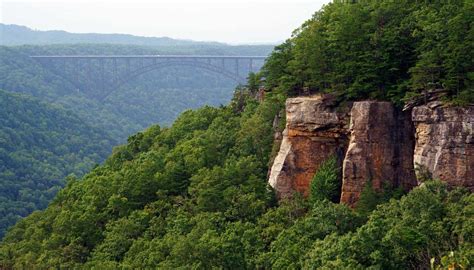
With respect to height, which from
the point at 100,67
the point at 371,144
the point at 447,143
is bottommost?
the point at 100,67

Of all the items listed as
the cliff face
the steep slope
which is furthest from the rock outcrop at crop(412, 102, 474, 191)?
the steep slope

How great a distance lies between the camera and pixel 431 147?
23.3 m

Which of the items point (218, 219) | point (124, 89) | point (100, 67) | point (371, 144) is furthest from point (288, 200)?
point (124, 89)

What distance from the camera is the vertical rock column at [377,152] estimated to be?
2467cm

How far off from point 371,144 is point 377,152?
1.04 feet

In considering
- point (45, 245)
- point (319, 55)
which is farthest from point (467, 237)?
point (45, 245)

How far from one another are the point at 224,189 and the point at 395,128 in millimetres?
6994

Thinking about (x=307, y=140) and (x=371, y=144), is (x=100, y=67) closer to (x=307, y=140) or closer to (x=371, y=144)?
(x=307, y=140)

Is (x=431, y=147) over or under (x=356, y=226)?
over

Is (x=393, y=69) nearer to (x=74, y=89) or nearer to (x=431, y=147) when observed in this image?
(x=431, y=147)

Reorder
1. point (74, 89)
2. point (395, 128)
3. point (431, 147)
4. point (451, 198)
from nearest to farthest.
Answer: point (451, 198)
point (431, 147)
point (395, 128)
point (74, 89)

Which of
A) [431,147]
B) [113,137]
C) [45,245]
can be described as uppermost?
[431,147]

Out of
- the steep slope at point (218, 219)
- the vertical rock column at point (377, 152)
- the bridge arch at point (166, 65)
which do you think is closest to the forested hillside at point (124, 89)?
the bridge arch at point (166, 65)

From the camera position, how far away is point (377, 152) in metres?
24.7
